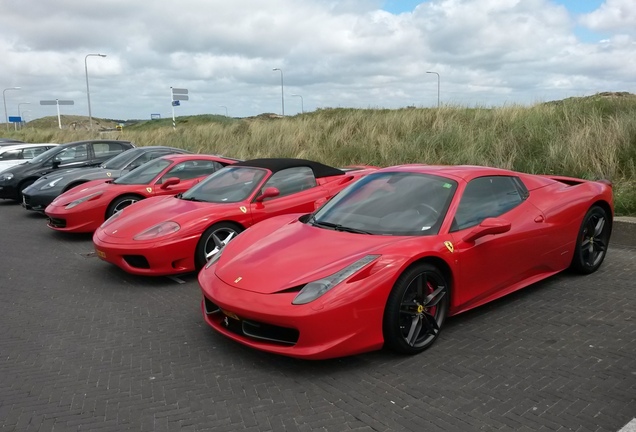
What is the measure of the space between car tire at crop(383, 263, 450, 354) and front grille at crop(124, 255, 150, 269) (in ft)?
9.74

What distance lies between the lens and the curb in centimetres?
656

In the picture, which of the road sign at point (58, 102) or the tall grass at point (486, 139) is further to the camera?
the road sign at point (58, 102)

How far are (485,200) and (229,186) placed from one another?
10.7 feet

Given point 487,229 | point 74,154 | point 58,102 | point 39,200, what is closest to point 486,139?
point 487,229

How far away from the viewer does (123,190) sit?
807 centimetres

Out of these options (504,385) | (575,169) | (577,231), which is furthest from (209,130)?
(504,385)

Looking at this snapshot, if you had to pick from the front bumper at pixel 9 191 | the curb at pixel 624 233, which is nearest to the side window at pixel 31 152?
the front bumper at pixel 9 191

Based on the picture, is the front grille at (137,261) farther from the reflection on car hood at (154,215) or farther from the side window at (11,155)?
the side window at (11,155)

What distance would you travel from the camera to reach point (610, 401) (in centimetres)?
299

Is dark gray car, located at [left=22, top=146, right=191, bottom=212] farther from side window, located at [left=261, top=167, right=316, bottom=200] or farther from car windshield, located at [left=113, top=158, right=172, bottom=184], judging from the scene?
side window, located at [left=261, top=167, right=316, bottom=200]

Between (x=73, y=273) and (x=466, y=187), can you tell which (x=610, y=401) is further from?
(x=73, y=273)

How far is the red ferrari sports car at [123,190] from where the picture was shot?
786cm

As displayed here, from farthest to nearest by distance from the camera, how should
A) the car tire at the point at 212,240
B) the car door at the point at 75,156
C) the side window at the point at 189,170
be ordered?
the car door at the point at 75,156 < the side window at the point at 189,170 < the car tire at the point at 212,240

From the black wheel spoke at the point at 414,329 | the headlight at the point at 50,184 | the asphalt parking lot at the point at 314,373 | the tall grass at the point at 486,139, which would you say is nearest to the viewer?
the asphalt parking lot at the point at 314,373
